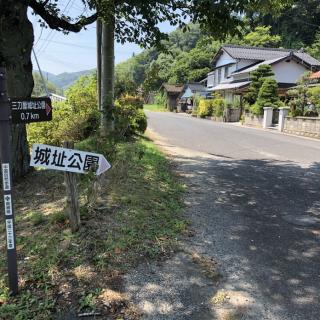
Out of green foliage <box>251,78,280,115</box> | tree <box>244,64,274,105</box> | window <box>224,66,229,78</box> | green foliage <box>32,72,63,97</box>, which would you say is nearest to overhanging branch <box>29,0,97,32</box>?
green foliage <box>32,72,63,97</box>

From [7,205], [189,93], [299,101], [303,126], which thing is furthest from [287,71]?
[7,205]

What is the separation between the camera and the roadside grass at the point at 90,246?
10.1 feet

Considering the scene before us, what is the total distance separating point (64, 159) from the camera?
12.0 feet

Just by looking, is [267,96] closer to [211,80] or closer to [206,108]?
[206,108]

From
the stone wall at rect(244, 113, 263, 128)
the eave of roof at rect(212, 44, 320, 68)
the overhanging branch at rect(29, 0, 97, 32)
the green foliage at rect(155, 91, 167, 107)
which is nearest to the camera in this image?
the overhanging branch at rect(29, 0, 97, 32)

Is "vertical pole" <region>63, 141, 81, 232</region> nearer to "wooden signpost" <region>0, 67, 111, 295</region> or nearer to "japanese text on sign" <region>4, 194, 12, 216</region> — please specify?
"wooden signpost" <region>0, 67, 111, 295</region>

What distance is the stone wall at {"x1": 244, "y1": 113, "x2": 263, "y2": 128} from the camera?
961 inches

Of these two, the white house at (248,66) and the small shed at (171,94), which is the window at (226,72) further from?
the small shed at (171,94)

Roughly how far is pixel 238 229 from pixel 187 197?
1541 mm

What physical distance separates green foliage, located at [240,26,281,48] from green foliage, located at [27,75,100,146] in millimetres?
45320

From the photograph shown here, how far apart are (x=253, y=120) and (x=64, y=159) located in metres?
23.3

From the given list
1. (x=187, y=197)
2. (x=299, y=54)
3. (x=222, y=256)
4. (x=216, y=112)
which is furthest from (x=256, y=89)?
(x=222, y=256)

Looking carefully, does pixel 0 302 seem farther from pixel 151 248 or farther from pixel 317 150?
pixel 317 150

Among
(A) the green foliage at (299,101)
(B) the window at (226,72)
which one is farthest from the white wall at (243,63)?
(A) the green foliage at (299,101)
